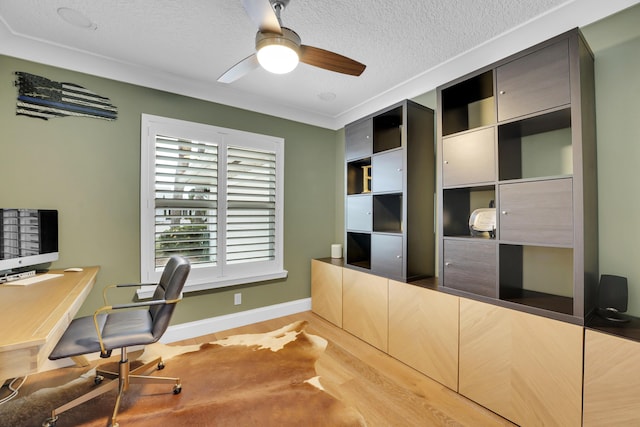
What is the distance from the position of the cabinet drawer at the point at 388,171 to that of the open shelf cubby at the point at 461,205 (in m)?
0.47

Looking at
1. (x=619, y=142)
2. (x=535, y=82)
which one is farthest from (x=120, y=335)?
(x=619, y=142)

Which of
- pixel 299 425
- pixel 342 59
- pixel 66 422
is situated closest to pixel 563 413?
pixel 299 425

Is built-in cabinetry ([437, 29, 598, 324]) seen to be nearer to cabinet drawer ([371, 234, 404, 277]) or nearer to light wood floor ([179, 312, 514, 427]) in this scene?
cabinet drawer ([371, 234, 404, 277])

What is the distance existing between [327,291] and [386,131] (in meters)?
2.02

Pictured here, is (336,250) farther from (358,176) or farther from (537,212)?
(537,212)

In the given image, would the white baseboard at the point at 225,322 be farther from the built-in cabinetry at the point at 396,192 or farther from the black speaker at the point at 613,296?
the black speaker at the point at 613,296

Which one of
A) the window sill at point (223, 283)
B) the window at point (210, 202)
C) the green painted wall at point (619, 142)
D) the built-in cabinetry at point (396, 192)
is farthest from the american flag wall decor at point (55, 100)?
the green painted wall at point (619, 142)

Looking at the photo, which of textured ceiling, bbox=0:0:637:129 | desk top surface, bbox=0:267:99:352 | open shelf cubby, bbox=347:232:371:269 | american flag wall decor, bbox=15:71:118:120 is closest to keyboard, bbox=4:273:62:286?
desk top surface, bbox=0:267:99:352

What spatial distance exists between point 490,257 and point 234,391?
208 cm

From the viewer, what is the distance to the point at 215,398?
1.94m

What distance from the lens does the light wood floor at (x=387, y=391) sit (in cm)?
179

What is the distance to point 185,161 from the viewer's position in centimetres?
285

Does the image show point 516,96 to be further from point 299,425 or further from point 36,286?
point 36,286

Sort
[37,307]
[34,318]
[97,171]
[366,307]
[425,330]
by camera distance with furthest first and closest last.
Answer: [366,307]
[97,171]
[425,330]
[37,307]
[34,318]
